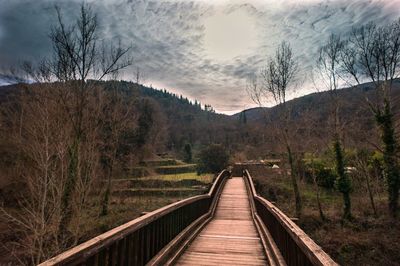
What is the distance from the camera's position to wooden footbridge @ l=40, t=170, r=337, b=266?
8.96 ft

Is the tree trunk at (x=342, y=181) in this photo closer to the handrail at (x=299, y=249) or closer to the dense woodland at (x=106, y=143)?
the dense woodland at (x=106, y=143)

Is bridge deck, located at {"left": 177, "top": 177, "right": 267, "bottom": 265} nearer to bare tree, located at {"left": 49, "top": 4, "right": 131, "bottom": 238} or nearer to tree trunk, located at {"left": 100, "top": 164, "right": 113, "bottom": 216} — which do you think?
bare tree, located at {"left": 49, "top": 4, "right": 131, "bottom": 238}

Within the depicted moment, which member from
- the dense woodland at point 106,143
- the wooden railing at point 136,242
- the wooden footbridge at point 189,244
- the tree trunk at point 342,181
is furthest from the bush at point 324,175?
the wooden railing at point 136,242

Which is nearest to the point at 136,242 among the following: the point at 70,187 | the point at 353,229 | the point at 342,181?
the point at 70,187

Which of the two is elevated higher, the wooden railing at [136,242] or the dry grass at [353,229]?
the wooden railing at [136,242]

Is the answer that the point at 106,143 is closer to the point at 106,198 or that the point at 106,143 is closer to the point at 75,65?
the point at 106,198

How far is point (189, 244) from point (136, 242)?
2.52 m

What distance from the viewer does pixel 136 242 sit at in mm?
4000

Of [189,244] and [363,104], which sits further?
[363,104]

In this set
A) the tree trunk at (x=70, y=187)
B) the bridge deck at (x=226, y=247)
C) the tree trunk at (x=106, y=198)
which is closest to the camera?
the bridge deck at (x=226, y=247)

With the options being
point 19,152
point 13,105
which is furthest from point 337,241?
point 13,105

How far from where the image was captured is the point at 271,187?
26.2 meters

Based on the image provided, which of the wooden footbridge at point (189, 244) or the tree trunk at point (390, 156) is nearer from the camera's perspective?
the wooden footbridge at point (189, 244)

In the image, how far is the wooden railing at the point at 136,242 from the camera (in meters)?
2.48
